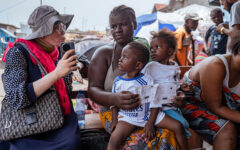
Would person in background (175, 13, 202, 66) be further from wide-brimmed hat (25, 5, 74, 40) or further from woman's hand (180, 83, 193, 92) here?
wide-brimmed hat (25, 5, 74, 40)

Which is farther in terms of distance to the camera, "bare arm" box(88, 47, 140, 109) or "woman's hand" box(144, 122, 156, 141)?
"bare arm" box(88, 47, 140, 109)

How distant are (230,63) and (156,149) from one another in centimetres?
107

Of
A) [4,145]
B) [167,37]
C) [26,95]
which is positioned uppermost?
[167,37]

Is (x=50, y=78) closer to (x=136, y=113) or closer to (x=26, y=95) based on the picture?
(x=26, y=95)

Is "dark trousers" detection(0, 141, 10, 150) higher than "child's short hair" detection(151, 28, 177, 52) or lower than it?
lower

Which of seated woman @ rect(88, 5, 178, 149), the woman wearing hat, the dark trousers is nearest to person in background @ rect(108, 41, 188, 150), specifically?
seated woman @ rect(88, 5, 178, 149)

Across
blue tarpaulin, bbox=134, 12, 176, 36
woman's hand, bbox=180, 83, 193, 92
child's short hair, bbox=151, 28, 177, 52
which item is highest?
blue tarpaulin, bbox=134, 12, 176, 36

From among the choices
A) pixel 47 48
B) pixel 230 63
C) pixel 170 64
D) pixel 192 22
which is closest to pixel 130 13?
pixel 170 64

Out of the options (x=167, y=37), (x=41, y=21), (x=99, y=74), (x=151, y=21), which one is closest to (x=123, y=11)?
(x=167, y=37)

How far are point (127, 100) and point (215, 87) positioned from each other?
2.78 feet

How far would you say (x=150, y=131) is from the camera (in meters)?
1.55

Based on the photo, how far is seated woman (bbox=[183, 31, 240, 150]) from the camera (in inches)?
70.1

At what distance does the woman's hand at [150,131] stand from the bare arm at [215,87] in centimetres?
68

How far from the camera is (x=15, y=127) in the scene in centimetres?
151
